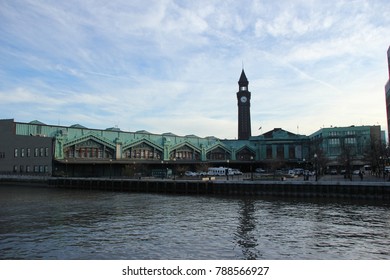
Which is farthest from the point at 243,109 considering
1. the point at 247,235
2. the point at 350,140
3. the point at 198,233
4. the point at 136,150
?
the point at 247,235

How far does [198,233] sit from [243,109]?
155 m

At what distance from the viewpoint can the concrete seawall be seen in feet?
152

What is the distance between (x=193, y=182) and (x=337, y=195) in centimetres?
2342

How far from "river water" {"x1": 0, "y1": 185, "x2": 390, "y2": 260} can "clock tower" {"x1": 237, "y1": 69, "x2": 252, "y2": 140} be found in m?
136

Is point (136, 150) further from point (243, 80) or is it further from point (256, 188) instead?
point (243, 80)

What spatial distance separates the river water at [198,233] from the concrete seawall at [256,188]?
9.29 m

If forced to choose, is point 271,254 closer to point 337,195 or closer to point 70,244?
point 70,244

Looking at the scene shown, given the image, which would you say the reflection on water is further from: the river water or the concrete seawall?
the concrete seawall

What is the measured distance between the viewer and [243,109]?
176 meters

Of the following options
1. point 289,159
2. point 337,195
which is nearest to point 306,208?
point 337,195

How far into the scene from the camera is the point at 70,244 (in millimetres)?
Result: 21906

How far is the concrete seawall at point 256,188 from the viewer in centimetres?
4644

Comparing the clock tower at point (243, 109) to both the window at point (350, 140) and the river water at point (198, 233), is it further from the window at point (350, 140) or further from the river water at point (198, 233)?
the river water at point (198, 233)

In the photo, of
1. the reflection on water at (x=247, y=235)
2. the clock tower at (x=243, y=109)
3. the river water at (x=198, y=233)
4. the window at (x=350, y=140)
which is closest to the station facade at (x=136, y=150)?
the window at (x=350, y=140)
